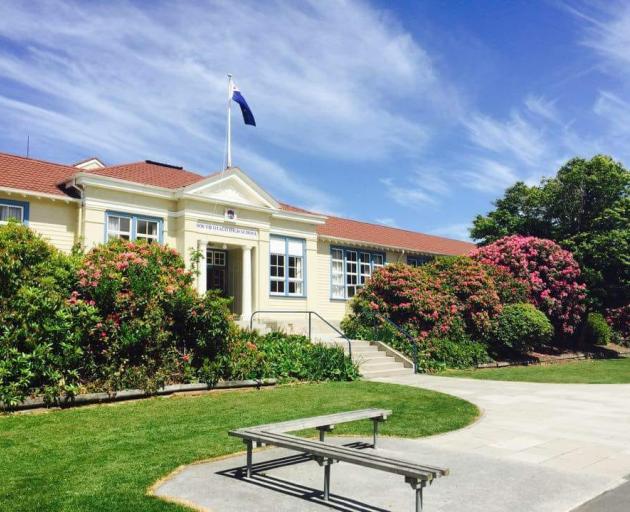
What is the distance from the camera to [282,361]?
14117mm

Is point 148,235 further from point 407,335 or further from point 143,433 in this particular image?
point 143,433

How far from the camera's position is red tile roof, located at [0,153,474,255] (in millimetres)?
17359

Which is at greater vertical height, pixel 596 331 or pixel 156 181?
pixel 156 181

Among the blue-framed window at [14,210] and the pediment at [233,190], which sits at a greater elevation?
the pediment at [233,190]

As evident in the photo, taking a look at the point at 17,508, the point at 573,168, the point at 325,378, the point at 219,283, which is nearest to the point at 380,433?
the point at 17,508

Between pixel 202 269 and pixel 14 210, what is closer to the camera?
pixel 14 210

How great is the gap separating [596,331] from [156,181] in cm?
2196

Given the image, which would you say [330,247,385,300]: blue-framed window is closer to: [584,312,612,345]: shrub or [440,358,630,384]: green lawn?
[440,358,630,384]: green lawn

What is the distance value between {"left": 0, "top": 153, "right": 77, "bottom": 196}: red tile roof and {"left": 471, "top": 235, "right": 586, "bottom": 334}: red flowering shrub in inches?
664

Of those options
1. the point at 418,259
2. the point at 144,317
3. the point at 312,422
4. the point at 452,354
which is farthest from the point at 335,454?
the point at 418,259

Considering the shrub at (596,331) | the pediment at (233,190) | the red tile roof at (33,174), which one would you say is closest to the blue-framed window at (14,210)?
the red tile roof at (33,174)

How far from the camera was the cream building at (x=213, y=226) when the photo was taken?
1730cm

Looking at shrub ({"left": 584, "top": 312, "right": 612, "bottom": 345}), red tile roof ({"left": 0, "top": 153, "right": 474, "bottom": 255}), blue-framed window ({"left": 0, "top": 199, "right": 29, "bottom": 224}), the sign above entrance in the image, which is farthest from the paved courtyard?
shrub ({"left": 584, "top": 312, "right": 612, "bottom": 345})

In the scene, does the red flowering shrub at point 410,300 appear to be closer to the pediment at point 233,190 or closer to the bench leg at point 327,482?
the pediment at point 233,190
